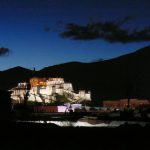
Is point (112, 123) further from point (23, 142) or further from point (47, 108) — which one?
point (47, 108)

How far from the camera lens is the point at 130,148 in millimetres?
25422

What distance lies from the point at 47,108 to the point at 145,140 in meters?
119

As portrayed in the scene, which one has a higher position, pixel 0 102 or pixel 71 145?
pixel 0 102

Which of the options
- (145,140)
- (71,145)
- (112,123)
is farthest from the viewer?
(112,123)

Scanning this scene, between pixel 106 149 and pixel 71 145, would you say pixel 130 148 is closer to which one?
pixel 106 149

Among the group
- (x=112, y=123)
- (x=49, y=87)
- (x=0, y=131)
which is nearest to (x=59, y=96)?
(x=49, y=87)

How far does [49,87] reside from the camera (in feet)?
648

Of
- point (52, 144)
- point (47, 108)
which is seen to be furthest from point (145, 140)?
point (47, 108)

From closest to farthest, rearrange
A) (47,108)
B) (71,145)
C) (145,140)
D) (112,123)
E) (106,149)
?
1. (106,149)
2. (71,145)
3. (145,140)
4. (112,123)
5. (47,108)

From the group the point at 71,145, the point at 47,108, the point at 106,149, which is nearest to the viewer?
the point at 106,149

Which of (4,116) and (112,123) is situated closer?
(4,116)

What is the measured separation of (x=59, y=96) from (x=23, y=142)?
168 metres

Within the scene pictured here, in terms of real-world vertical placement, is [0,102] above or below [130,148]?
above

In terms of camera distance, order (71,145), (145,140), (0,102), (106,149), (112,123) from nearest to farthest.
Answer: (106,149) → (71,145) → (145,140) → (0,102) → (112,123)
